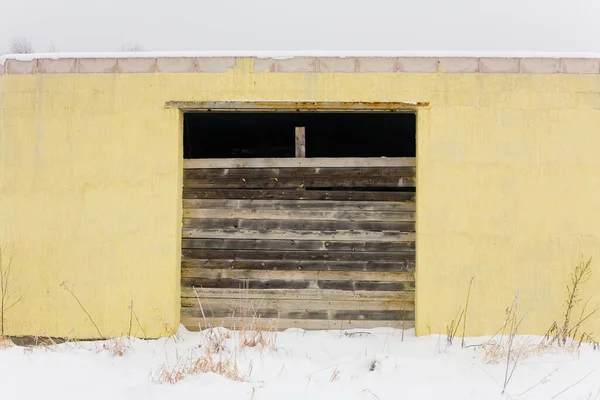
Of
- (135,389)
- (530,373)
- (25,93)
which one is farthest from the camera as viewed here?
(25,93)

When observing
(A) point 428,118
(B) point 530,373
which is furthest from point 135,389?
(A) point 428,118

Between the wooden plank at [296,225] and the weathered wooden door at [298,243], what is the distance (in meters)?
0.01

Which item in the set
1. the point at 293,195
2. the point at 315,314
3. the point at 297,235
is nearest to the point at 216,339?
the point at 315,314

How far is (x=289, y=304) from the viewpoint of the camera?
5.21m

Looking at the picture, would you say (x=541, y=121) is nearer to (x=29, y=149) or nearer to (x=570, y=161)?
(x=570, y=161)

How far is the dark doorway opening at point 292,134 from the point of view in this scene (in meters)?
6.39

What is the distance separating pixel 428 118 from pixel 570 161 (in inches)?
56.4

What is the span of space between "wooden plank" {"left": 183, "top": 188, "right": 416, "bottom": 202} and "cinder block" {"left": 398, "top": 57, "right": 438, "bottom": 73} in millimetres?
1232

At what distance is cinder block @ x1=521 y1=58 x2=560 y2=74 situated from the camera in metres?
4.96

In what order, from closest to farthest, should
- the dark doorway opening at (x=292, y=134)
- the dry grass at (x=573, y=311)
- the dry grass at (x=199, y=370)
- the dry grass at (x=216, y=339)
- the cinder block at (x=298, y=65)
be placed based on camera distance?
the dry grass at (x=199, y=370) → the dry grass at (x=216, y=339) → the dry grass at (x=573, y=311) → the cinder block at (x=298, y=65) → the dark doorway opening at (x=292, y=134)

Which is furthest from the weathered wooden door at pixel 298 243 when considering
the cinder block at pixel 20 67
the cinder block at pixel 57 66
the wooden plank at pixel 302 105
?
the cinder block at pixel 20 67

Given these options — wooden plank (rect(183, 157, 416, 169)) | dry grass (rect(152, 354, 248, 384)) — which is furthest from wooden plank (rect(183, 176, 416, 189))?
dry grass (rect(152, 354, 248, 384))

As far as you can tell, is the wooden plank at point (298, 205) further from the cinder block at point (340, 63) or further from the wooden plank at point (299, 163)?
the cinder block at point (340, 63)

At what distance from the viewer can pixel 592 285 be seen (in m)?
4.86
